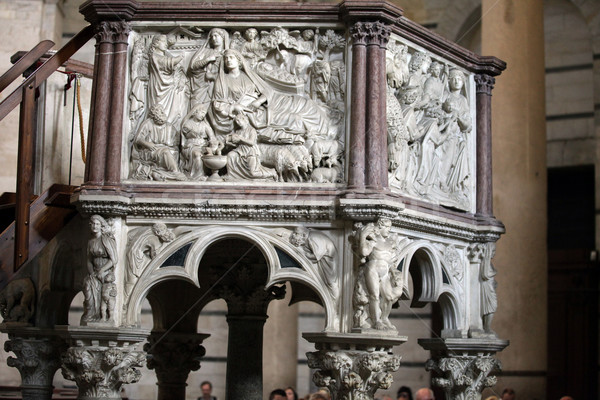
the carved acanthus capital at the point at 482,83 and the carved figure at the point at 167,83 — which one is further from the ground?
the carved acanthus capital at the point at 482,83

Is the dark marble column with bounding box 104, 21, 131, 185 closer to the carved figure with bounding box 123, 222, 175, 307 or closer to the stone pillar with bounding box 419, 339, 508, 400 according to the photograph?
the carved figure with bounding box 123, 222, 175, 307

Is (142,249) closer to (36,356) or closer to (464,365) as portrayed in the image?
(36,356)

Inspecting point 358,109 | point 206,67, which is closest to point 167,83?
point 206,67

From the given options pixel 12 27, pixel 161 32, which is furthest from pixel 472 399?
pixel 12 27

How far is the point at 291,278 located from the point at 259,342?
2.91 meters

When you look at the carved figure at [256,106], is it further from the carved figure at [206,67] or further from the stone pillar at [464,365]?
the stone pillar at [464,365]

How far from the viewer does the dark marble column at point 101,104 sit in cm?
868

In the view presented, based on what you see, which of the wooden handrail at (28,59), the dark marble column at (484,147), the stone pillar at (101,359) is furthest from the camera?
the wooden handrail at (28,59)

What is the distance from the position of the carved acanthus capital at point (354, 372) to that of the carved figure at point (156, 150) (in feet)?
6.69

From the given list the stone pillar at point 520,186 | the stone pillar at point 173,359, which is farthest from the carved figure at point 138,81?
the stone pillar at point 520,186

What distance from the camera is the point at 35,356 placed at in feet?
32.7

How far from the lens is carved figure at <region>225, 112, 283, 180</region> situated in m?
8.62

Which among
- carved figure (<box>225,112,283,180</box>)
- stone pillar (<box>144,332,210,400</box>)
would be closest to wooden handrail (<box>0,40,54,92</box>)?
carved figure (<box>225,112,283,180</box>)

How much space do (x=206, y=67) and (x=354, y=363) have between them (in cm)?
293
